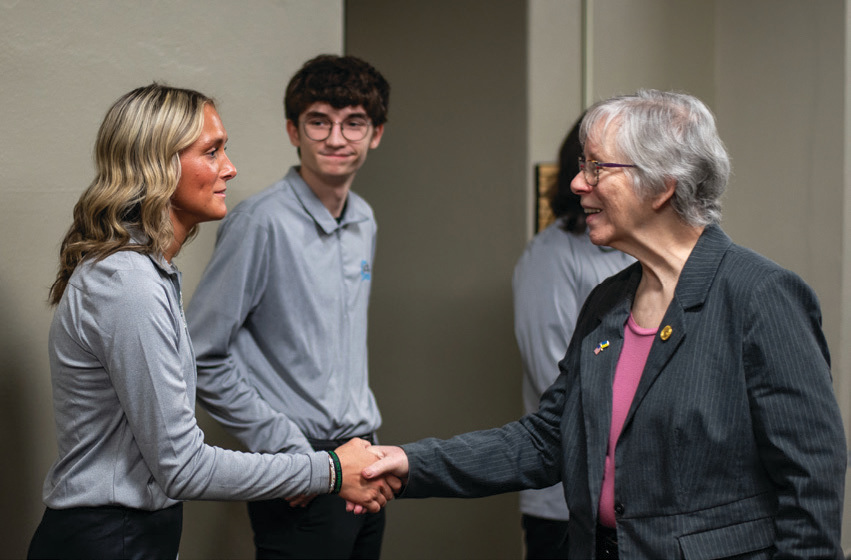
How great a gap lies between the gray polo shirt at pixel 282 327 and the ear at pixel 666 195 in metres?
1.11

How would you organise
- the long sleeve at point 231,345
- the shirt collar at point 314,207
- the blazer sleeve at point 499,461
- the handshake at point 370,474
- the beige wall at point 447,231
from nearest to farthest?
the blazer sleeve at point 499,461 → the handshake at point 370,474 → the long sleeve at point 231,345 → the shirt collar at point 314,207 → the beige wall at point 447,231

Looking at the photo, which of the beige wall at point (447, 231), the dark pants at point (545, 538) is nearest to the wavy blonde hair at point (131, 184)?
the dark pants at point (545, 538)

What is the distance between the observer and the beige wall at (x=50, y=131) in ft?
7.82

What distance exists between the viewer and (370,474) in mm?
2348

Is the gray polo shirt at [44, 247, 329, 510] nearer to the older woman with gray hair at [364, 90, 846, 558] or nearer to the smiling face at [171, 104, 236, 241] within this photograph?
the smiling face at [171, 104, 236, 241]

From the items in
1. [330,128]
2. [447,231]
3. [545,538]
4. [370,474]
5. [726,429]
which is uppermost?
[330,128]

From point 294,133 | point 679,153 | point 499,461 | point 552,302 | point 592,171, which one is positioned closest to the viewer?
point 679,153

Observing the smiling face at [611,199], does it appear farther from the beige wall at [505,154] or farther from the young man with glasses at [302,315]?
the beige wall at [505,154]

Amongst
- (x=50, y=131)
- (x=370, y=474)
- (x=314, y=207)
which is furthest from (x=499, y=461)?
(x=50, y=131)

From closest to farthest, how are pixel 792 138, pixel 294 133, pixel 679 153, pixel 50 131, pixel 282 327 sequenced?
pixel 679 153, pixel 50 131, pixel 282 327, pixel 294 133, pixel 792 138

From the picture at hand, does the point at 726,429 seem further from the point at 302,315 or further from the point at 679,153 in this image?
the point at 302,315

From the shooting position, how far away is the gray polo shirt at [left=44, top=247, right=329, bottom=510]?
179 cm

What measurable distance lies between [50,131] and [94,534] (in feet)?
3.90

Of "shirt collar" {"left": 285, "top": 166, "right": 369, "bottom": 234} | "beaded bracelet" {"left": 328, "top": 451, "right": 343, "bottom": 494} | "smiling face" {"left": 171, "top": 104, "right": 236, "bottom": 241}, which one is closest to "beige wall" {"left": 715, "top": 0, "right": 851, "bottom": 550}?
"shirt collar" {"left": 285, "top": 166, "right": 369, "bottom": 234}
